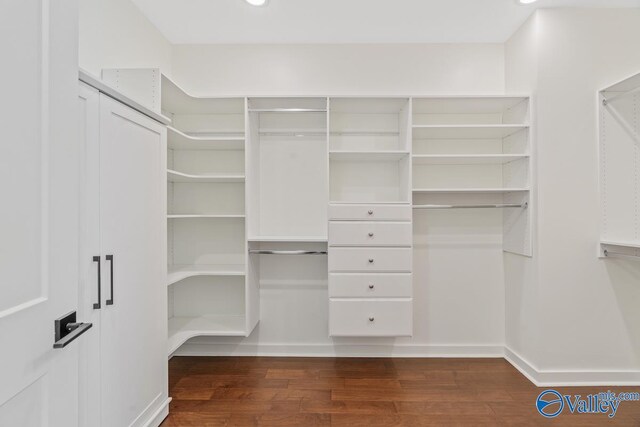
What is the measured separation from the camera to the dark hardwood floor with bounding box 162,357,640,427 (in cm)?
223

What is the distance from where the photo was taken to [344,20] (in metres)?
2.82

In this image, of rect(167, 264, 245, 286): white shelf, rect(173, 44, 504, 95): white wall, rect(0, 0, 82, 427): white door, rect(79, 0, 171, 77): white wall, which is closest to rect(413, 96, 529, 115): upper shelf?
rect(173, 44, 504, 95): white wall

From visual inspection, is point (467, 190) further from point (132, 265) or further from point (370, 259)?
point (132, 265)

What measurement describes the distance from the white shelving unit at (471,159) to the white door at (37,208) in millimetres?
2383

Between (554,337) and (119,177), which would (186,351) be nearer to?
(119,177)

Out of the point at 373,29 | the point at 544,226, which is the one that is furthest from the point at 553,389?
the point at 373,29

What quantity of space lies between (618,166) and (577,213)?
0.44 m

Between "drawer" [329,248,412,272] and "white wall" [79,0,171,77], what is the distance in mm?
1948

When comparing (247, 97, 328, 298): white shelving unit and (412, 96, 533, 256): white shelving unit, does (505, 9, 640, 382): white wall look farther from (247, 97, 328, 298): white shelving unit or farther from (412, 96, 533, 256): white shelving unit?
(247, 97, 328, 298): white shelving unit

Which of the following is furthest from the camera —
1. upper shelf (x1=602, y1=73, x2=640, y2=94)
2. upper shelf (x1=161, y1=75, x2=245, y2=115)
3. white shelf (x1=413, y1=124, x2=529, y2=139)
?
white shelf (x1=413, y1=124, x2=529, y2=139)

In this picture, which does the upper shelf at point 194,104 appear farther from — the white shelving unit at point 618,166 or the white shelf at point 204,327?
the white shelving unit at point 618,166

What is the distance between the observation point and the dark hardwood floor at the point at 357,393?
2229 millimetres

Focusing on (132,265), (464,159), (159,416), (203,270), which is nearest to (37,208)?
(132,265)

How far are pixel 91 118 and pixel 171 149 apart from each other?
1640mm
